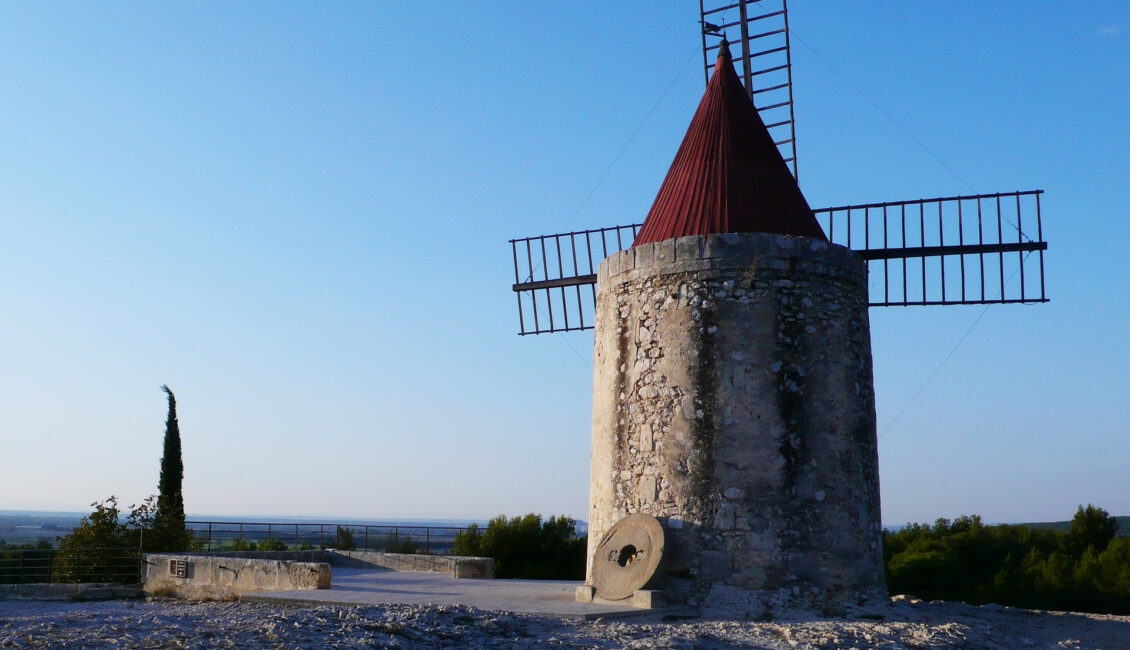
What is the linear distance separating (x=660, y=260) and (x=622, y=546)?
2770 mm

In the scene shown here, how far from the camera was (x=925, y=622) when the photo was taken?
9.30 meters

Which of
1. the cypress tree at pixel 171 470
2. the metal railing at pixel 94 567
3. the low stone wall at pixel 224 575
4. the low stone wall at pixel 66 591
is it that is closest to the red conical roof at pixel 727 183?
the low stone wall at pixel 224 575

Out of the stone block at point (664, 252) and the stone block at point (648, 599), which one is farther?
the stone block at point (664, 252)

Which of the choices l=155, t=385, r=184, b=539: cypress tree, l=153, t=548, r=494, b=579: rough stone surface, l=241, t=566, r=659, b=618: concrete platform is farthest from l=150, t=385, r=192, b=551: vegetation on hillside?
l=241, t=566, r=659, b=618: concrete platform

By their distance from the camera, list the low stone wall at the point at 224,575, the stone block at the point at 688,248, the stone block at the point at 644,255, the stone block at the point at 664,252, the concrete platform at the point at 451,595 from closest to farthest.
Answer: the concrete platform at the point at 451,595 → the stone block at the point at 688,248 → the stone block at the point at 664,252 → the stone block at the point at 644,255 → the low stone wall at the point at 224,575

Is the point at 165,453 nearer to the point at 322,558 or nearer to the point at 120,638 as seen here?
the point at 322,558

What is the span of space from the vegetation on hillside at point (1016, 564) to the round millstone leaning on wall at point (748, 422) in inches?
301

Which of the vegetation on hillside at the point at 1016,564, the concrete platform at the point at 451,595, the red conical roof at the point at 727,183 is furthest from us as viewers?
the vegetation on hillside at the point at 1016,564

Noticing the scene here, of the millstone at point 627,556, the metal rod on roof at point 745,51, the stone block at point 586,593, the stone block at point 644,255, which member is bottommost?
the stone block at point 586,593

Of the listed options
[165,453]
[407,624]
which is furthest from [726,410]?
[165,453]

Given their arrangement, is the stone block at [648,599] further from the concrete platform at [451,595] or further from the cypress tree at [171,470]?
the cypress tree at [171,470]

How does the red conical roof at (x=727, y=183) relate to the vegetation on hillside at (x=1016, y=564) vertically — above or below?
above

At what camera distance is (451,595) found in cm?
1035

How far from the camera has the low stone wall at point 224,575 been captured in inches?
432
